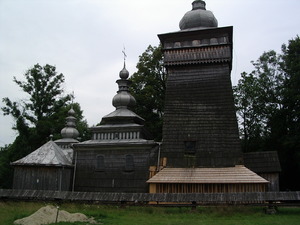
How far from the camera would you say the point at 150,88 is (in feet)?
113

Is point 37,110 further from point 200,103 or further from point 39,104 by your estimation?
point 200,103

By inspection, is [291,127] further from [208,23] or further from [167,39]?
[167,39]

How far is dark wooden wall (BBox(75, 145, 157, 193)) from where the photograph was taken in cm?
2212

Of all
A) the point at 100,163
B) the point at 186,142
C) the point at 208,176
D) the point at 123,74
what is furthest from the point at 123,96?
the point at 208,176

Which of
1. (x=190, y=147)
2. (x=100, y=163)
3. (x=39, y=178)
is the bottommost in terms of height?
(x=39, y=178)

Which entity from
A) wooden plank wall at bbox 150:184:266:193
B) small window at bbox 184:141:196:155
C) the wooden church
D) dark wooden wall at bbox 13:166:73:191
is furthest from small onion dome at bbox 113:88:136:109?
wooden plank wall at bbox 150:184:266:193

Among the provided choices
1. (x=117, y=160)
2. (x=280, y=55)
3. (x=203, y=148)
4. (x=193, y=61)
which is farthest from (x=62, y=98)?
(x=280, y=55)

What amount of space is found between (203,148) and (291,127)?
1262 cm

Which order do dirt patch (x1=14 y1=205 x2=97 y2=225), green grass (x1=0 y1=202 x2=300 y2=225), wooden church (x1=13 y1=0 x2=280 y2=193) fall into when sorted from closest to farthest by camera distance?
dirt patch (x1=14 y1=205 x2=97 y2=225)
green grass (x1=0 y1=202 x2=300 y2=225)
wooden church (x1=13 y1=0 x2=280 y2=193)

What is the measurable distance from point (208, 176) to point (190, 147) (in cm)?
233

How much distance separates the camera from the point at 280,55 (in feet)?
106

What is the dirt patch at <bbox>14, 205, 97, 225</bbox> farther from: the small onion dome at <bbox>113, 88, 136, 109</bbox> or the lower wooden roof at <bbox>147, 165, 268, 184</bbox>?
the small onion dome at <bbox>113, 88, 136, 109</bbox>

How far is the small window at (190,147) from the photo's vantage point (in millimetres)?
20620

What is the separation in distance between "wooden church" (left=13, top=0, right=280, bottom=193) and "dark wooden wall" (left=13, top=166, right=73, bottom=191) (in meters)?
0.16
